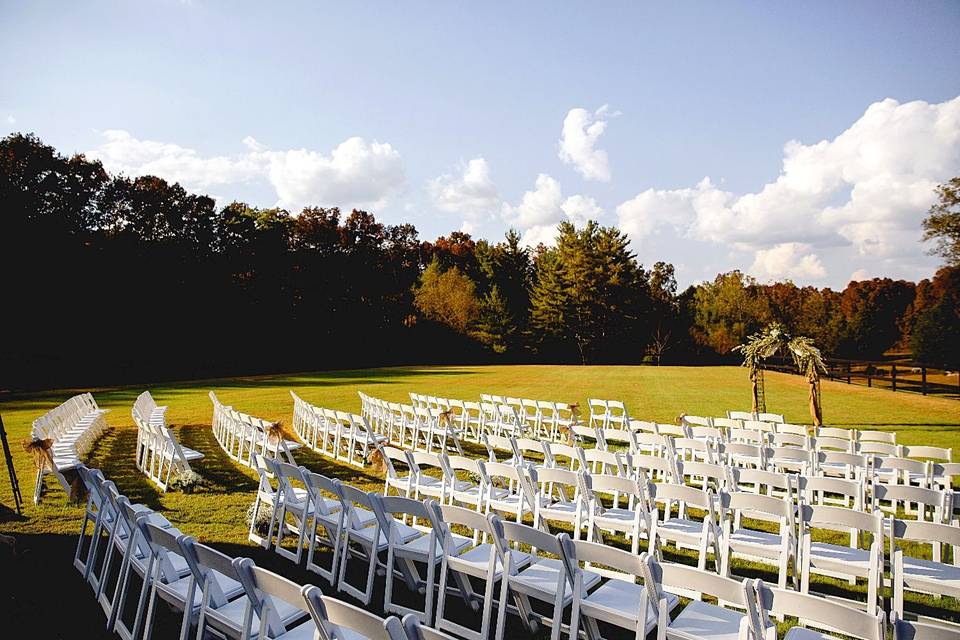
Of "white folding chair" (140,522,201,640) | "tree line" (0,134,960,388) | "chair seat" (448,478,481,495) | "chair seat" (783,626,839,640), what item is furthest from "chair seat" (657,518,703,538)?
"tree line" (0,134,960,388)

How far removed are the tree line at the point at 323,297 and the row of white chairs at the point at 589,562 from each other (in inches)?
1313

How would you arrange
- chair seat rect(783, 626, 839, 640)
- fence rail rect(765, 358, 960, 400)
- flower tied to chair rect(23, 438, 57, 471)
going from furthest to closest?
fence rail rect(765, 358, 960, 400) < flower tied to chair rect(23, 438, 57, 471) < chair seat rect(783, 626, 839, 640)

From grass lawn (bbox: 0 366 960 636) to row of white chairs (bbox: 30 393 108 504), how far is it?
312 mm

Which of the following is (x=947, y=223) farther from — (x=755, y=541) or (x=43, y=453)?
(x=43, y=453)

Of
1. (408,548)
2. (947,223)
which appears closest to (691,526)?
(408,548)

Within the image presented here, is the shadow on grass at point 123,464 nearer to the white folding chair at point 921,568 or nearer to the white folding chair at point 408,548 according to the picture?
the white folding chair at point 408,548

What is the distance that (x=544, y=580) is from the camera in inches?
166

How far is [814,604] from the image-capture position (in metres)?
2.65

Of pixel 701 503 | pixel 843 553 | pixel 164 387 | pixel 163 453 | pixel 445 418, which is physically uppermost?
pixel 701 503

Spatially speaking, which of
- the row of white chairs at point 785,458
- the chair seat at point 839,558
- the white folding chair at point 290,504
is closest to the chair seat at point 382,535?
the white folding chair at point 290,504

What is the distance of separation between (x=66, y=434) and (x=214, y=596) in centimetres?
914

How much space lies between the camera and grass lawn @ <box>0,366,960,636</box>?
Answer: 7523 millimetres

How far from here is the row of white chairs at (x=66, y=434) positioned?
308 inches

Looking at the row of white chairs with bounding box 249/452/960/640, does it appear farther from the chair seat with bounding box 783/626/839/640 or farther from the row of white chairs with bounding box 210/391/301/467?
the row of white chairs with bounding box 210/391/301/467
